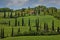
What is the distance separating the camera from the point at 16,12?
1583 cm

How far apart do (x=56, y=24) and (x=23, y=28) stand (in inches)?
97.0

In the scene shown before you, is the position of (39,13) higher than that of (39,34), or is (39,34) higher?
(39,13)

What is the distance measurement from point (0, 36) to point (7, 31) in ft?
3.25

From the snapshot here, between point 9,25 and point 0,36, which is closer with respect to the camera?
point 0,36

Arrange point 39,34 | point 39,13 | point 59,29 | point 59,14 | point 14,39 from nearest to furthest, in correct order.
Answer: point 14,39 → point 39,34 → point 59,29 → point 59,14 → point 39,13

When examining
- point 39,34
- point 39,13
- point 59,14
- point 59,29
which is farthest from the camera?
point 39,13

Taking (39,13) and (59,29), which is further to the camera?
(39,13)

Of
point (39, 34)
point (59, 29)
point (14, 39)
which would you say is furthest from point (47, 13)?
point (14, 39)

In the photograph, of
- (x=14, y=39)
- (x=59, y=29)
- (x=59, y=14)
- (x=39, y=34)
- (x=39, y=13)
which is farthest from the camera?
(x=39, y=13)

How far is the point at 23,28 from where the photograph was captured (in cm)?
1370

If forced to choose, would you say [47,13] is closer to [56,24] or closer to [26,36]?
[56,24]

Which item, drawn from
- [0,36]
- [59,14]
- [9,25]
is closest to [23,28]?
[9,25]

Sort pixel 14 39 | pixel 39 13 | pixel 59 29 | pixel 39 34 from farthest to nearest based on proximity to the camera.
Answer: pixel 39 13
pixel 59 29
pixel 39 34
pixel 14 39

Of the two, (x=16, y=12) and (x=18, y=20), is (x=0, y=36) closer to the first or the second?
(x=18, y=20)
